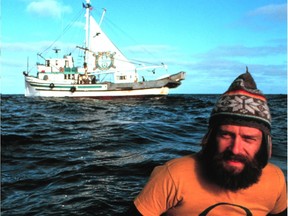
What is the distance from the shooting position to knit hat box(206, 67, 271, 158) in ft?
8.32

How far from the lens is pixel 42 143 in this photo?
9.69 m

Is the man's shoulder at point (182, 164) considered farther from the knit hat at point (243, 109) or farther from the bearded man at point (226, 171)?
the knit hat at point (243, 109)

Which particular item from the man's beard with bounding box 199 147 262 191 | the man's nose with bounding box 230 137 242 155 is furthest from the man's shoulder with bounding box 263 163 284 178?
the man's nose with bounding box 230 137 242 155

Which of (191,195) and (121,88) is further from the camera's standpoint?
(121,88)

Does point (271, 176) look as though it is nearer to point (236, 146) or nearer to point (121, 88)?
point (236, 146)

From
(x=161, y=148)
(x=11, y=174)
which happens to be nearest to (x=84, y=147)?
(x=161, y=148)

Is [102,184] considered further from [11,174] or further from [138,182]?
[11,174]

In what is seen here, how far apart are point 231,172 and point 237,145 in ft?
0.73

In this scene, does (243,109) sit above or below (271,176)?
above

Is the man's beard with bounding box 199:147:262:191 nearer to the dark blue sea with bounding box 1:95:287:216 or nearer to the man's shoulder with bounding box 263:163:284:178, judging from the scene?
the man's shoulder with bounding box 263:163:284:178

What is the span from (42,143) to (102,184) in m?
4.43

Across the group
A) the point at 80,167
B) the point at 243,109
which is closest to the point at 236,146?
the point at 243,109

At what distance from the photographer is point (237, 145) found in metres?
2.52

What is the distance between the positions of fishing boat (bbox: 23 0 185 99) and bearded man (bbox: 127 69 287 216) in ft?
156
